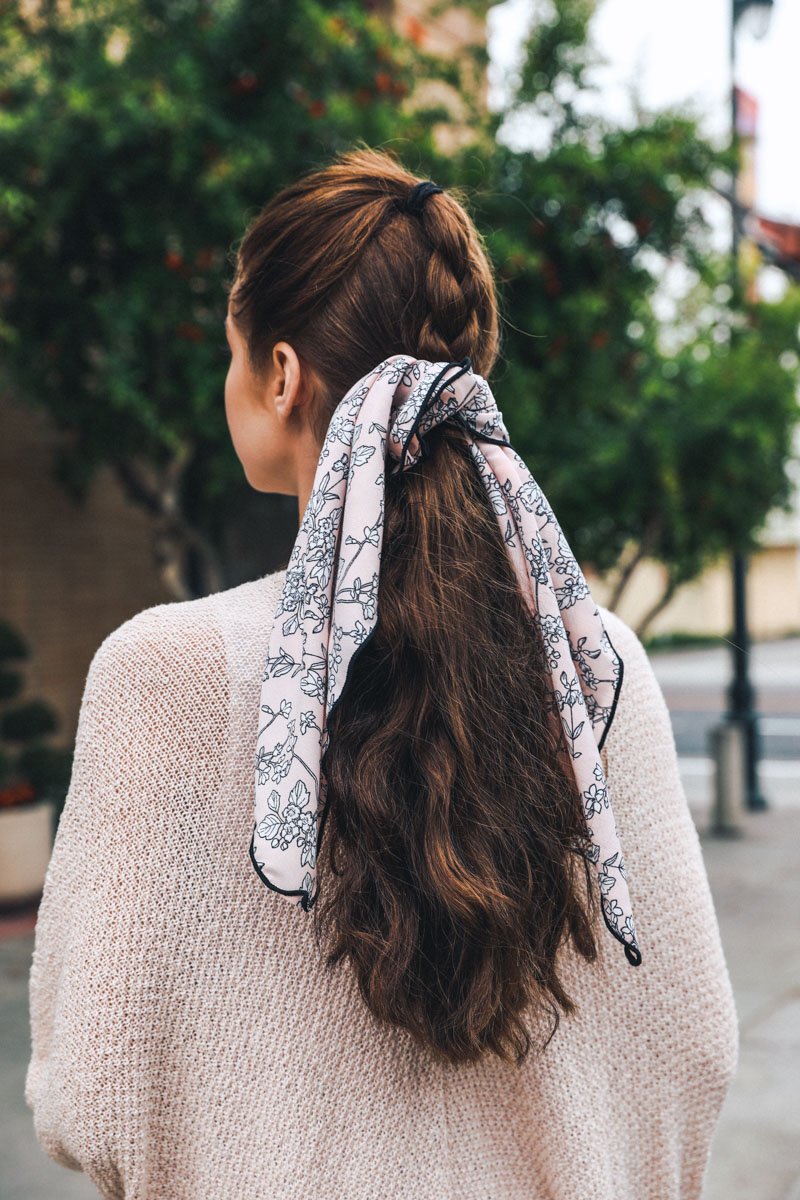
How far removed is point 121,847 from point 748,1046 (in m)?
4.41

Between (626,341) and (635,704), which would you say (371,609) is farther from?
(626,341)

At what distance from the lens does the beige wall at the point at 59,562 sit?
7.88 m

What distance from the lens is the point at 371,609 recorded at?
1112 millimetres

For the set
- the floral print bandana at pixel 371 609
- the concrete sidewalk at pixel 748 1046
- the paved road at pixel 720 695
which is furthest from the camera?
the paved road at pixel 720 695

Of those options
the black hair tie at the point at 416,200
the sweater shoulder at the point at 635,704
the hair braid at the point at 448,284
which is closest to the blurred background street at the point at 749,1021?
the sweater shoulder at the point at 635,704

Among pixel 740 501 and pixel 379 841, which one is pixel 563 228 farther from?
pixel 379 841

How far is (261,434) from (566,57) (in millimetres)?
5393

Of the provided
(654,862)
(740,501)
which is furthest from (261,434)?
(740,501)

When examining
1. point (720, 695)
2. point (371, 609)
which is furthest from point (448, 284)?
point (720, 695)

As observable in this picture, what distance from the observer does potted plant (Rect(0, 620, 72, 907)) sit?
265 inches

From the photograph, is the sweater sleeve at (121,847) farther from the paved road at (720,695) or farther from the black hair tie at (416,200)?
the paved road at (720,695)

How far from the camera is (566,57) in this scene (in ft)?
19.6

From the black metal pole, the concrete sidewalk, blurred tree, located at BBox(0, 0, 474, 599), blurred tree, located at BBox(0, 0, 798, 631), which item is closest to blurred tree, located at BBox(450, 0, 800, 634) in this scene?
blurred tree, located at BBox(0, 0, 798, 631)

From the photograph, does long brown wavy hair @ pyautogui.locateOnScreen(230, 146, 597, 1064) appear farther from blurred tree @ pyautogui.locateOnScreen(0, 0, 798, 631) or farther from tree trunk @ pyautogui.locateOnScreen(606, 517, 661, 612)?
tree trunk @ pyautogui.locateOnScreen(606, 517, 661, 612)
